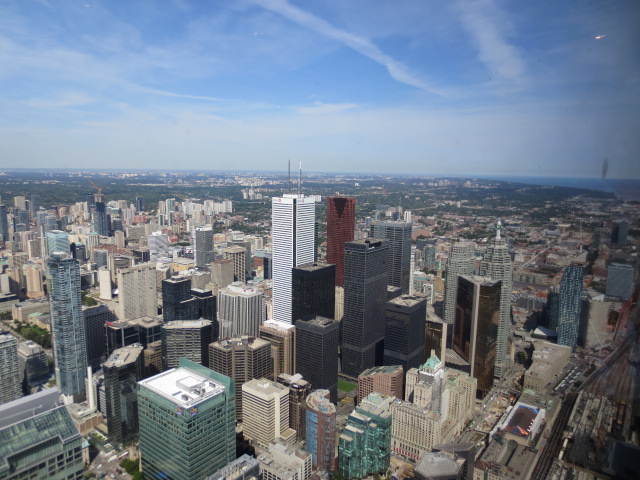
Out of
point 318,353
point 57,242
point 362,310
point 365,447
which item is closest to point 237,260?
point 57,242

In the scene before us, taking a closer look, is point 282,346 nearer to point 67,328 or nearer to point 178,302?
point 178,302

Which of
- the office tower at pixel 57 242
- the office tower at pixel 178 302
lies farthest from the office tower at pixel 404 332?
the office tower at pixel 57 242

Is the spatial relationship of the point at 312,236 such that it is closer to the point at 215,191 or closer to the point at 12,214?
the point at 12,214

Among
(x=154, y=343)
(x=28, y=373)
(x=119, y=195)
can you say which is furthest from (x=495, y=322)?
(x=119, y=195)

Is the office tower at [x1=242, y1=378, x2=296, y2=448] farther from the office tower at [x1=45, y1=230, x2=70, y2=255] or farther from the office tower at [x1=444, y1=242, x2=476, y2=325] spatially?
the office tower at [x1=45, y1=230, x2=70, y2=255]

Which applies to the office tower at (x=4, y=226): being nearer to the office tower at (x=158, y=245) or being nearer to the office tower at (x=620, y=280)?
the office tower at (x=158, y=245)
